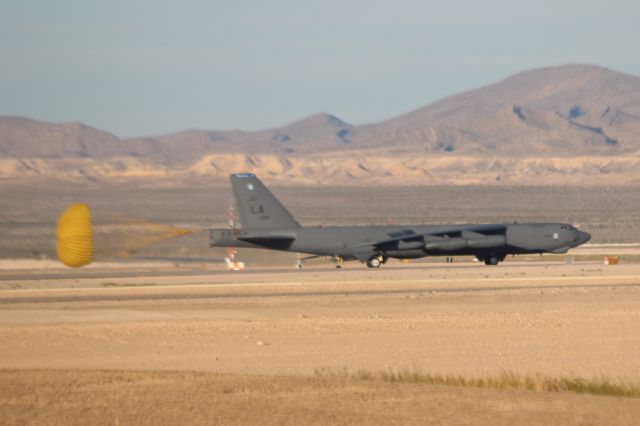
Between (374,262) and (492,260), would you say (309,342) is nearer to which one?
(374,262)

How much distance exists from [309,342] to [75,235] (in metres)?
32.0

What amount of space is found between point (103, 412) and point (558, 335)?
16928 mm

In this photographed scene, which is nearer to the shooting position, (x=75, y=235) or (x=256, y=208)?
(x=75, y=235)

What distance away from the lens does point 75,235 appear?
61719 millimetres

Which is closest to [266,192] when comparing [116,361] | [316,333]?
[316,333]

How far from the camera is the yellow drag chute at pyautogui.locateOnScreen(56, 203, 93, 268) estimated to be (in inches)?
2402

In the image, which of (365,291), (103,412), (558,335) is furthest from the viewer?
(365,291)

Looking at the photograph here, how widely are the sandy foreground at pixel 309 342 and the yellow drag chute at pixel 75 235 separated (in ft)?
8.19

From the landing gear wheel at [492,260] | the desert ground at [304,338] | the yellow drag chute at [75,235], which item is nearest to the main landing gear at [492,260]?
the landing gear wheel at [492,260]

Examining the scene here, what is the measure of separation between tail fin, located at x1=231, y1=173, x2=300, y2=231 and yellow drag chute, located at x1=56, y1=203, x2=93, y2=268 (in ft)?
28.5

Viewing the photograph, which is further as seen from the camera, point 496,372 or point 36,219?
point 36,219

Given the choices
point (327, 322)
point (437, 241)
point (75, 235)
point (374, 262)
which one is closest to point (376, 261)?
point (374, 262)

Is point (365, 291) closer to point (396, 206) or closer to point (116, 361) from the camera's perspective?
point (116, 361)

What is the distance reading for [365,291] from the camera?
5006 centimetres
